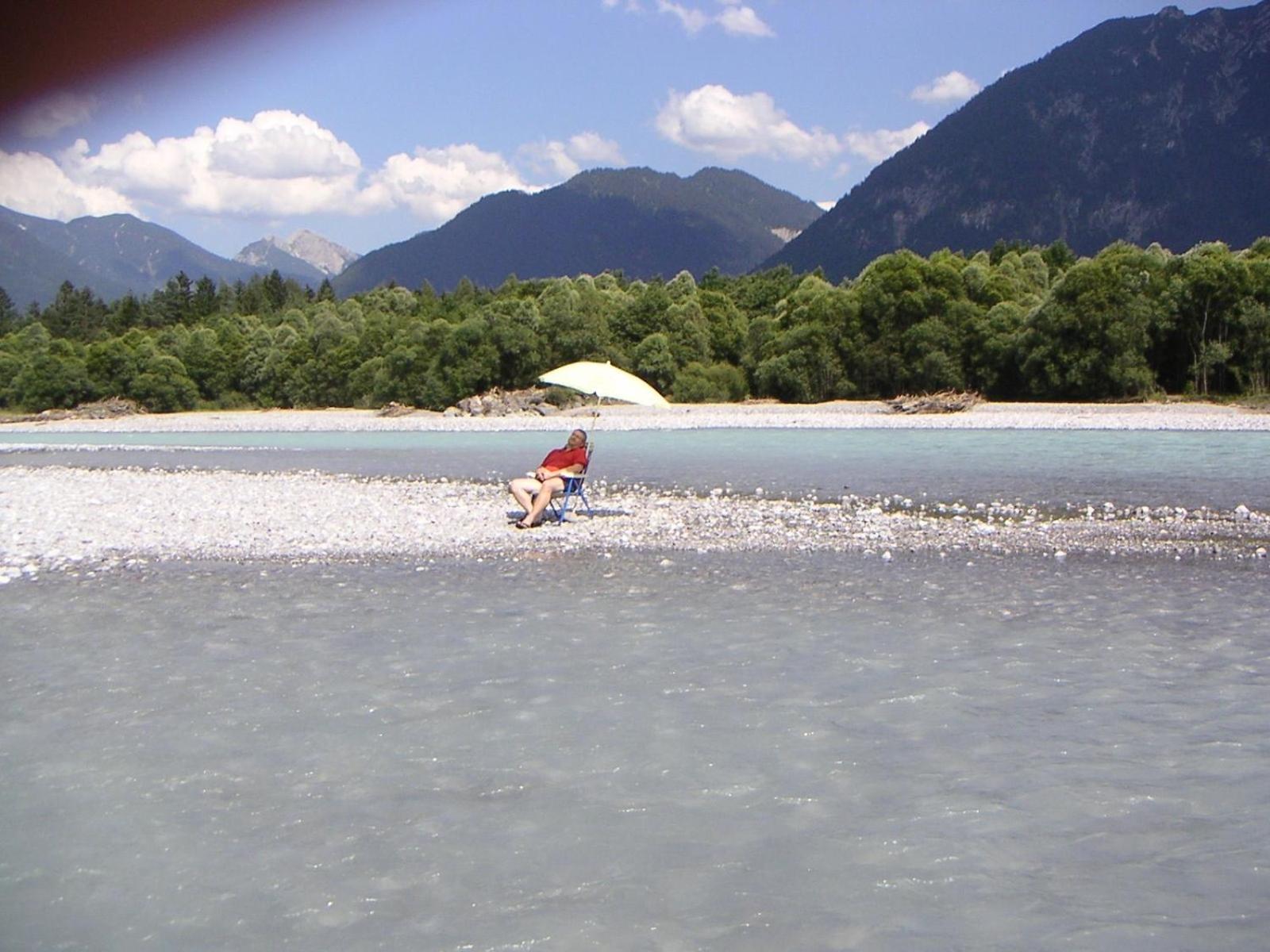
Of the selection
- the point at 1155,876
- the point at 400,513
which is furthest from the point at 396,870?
the point at 400,513

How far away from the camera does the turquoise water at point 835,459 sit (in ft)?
75.2

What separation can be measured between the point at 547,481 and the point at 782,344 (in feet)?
168

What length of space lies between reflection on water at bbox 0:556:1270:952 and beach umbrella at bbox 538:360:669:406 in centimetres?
701

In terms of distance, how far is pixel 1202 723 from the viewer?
7719 millimetres

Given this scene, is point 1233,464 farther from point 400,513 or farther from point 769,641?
point 769,641

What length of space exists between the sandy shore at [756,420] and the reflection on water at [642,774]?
36071 millimetres

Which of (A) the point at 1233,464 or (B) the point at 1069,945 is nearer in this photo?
(B) the point at 1069,945

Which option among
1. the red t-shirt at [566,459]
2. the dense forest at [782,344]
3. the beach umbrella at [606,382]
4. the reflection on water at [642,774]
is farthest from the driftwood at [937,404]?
the reflection on water at [642,774]

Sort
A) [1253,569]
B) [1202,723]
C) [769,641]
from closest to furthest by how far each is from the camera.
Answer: [1202,723] → [769,641] → [1253,569]

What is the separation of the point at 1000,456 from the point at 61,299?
127 metres

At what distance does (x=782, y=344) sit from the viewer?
→ 67.2m

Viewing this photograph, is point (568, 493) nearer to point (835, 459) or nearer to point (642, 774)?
point (642, 774)

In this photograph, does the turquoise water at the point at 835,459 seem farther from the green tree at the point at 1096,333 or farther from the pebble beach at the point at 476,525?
the green tree at the point at 1096,333

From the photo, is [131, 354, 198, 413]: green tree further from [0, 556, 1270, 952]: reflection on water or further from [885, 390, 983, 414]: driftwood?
[0, 556, 1270, 952]: reflection on water
